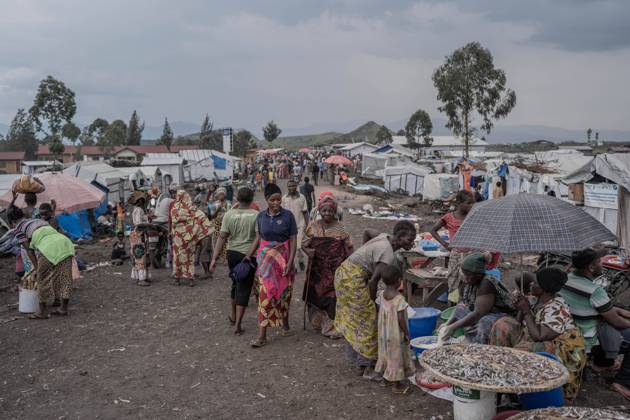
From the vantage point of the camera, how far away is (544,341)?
4.08 meters

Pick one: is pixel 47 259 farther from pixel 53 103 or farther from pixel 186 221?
pixel 53 103

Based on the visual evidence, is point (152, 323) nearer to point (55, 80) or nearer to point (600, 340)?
point (600, 340)

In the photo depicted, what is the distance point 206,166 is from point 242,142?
42.9 metres

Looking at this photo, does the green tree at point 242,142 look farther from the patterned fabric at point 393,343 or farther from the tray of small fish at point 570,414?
the tray of small fish at point 570,414

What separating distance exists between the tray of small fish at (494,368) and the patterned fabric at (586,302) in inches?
33.4

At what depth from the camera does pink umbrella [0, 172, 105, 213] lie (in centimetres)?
1090

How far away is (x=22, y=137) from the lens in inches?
2908

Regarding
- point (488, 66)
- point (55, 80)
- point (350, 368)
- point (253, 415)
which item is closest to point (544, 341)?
point (350, 368)

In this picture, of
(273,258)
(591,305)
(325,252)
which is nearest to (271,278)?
(273,258)

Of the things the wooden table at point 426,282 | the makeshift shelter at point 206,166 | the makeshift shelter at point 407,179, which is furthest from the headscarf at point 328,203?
the makeshift shelter at point 206,166

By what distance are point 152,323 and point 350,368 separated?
10.3 feet

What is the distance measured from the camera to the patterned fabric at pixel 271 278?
5.84 m

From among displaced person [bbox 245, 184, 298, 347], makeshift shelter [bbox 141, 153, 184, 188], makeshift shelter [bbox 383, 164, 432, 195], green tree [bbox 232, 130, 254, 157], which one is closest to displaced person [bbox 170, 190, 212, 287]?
displaced person [bbox 245, 184, 298, 347]

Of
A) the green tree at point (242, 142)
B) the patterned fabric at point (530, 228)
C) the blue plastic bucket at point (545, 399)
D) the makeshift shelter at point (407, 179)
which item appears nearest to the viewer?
the blue plastic bucket at point (545, 399)
